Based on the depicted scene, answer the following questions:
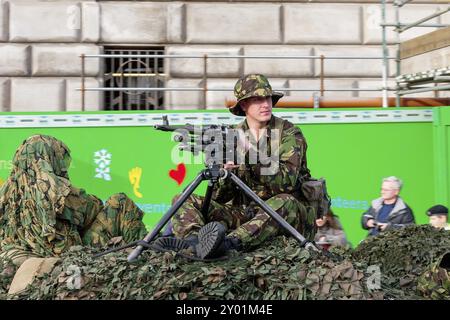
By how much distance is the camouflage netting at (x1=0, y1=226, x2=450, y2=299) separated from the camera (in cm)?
346

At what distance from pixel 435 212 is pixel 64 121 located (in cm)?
395

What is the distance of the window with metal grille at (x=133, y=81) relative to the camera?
11523 millimetres

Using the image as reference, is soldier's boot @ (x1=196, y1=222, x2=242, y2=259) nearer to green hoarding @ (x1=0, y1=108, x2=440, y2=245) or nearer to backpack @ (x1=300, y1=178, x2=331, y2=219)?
backpack @ (x1=300, y1=178, x2=331, y2=219)

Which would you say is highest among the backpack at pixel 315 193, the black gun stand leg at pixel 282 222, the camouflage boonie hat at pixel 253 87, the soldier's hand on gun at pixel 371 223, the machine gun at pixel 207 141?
the camouflage boonie hat at pixel 253 87

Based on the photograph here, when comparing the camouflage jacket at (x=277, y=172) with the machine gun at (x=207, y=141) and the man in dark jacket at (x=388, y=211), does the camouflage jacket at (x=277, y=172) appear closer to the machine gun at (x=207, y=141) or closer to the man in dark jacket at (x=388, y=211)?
the machine gun at (x=207, y=141)

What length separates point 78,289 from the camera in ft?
11.7

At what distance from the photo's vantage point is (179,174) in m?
7.91

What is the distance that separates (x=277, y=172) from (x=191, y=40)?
769cm

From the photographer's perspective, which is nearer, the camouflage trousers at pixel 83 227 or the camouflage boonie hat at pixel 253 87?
the camouflage boonie hat at pixel 253 87

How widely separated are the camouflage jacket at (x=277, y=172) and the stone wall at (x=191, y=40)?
6.77m

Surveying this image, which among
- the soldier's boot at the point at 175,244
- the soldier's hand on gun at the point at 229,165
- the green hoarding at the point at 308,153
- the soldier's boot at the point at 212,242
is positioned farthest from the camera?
the green hoarding at the point at 308,153

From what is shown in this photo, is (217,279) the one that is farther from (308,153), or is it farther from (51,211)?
(308,153)

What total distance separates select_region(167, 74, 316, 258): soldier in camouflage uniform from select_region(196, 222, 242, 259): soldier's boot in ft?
0.67

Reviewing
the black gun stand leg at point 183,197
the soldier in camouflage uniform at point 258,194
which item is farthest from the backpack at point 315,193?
→ the black gun stand leg at point 183,197
